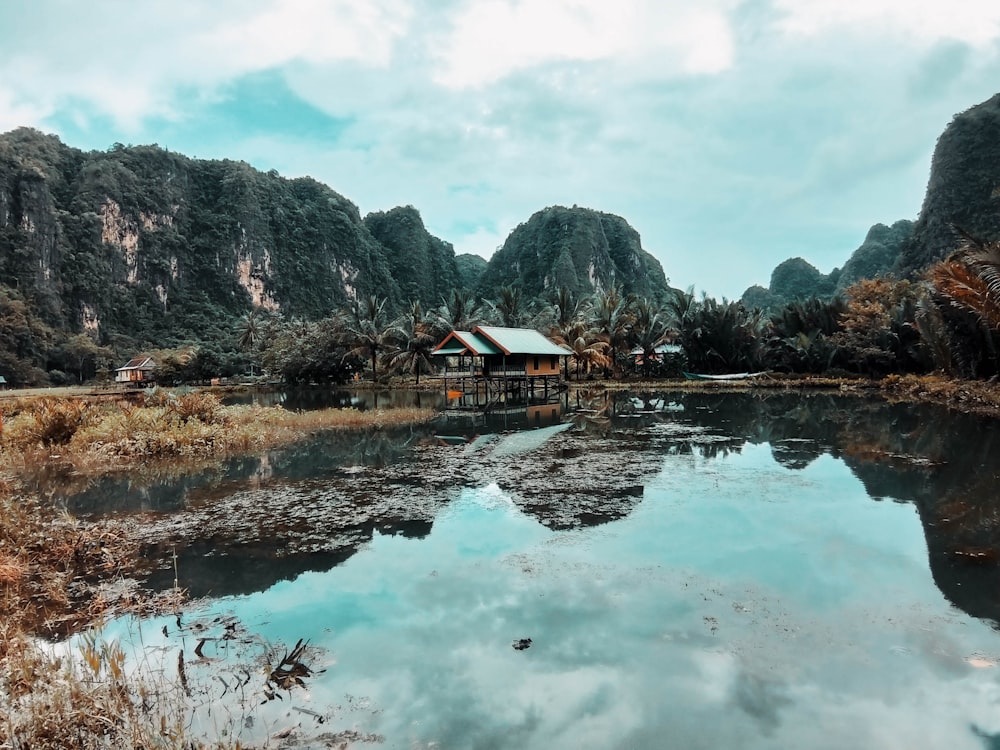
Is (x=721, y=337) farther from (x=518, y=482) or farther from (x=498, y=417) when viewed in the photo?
(x=518, y=482)

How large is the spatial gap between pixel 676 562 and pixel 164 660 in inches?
150

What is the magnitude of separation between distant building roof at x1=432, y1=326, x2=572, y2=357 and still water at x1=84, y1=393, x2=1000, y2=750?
12999mm

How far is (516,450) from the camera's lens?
35.4ft

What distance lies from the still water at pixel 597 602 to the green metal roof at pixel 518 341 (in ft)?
43.9

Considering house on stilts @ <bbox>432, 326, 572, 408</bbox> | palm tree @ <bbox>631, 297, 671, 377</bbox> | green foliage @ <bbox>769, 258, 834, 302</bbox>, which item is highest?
green foliage @ <bbox>769, 258, 834, 302</bbox>

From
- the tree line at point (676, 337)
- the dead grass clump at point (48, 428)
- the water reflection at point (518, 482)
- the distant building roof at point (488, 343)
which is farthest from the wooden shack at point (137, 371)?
the water reflection at point (518, 482)

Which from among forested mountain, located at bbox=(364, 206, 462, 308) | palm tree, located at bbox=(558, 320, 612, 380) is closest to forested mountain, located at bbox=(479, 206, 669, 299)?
forested mountain, located at bbox=(364, 206, 462, 308)

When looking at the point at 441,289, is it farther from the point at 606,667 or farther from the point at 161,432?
the point at 606,667

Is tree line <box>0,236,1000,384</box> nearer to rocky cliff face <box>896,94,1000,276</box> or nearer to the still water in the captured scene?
rocky cliff face <box>896,94,1000,276</box>

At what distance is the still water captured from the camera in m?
2.90

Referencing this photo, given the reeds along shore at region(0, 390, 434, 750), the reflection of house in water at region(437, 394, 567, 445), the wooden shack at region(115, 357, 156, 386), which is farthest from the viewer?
the wooden shack at region(115, 357, 156, 386)

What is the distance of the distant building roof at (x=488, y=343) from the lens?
21.8m

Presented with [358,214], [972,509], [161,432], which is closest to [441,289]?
[358,214]

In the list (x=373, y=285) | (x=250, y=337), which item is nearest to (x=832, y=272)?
(x=373, y=285)
